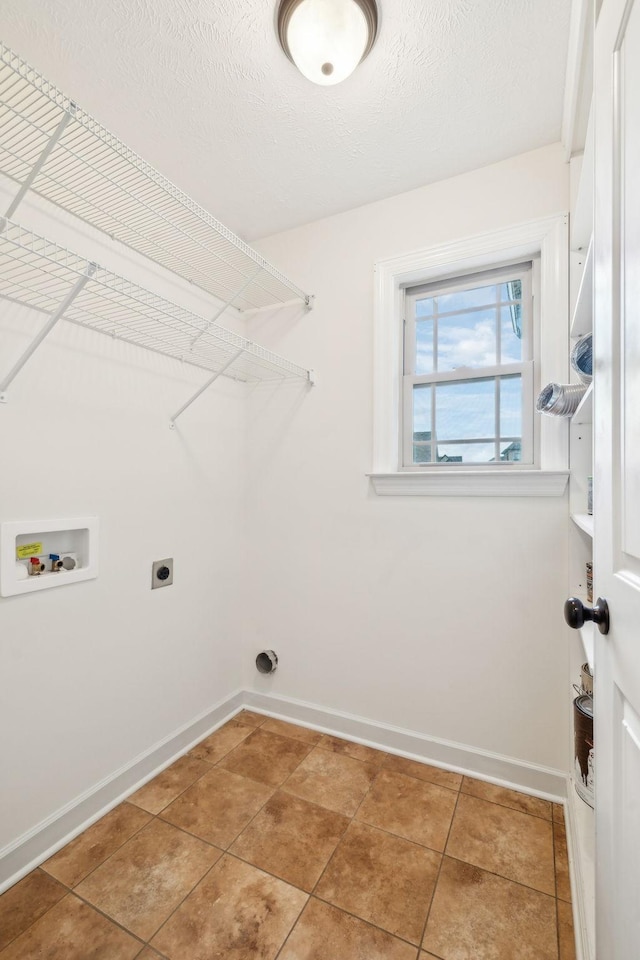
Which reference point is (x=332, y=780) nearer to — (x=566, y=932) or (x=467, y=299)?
(x=566, y=932)

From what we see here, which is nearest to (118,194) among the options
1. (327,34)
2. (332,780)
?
(327,34)

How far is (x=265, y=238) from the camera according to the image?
2287 mm

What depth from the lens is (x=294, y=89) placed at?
4.59ft

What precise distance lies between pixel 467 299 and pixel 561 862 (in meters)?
2.09

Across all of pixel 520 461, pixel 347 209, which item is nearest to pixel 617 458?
pixel 520 461

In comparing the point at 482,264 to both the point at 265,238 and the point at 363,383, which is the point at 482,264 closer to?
the point at 363,383

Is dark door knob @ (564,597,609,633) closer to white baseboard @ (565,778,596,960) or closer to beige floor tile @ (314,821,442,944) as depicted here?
white baseboard @ (565,778,596,960)

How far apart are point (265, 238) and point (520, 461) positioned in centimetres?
171

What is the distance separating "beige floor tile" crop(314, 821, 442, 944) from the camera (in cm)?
119

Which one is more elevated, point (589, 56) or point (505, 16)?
point (505, 16)

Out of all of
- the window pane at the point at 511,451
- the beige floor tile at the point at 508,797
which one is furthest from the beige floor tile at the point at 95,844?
the window pane at the point at 511,451

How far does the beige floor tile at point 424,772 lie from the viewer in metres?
1.72

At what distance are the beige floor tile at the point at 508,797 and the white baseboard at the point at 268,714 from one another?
0.02 metres

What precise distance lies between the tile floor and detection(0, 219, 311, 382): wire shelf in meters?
1.68
